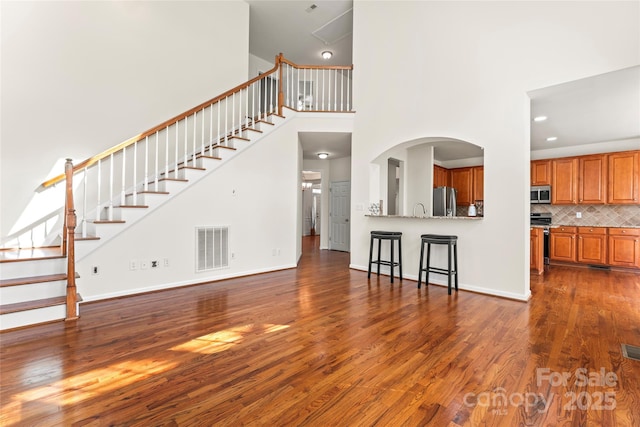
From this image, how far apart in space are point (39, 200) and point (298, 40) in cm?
639

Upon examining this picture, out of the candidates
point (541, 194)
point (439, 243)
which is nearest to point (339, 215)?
point (439, 243)

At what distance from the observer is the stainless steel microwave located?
263 inches

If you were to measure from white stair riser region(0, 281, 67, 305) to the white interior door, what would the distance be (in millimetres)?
6166

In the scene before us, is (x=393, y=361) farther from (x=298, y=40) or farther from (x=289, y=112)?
(x=298, y=40)

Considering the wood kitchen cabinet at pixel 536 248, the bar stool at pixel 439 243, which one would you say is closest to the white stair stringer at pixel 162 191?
the bar stool at pixel 439 243

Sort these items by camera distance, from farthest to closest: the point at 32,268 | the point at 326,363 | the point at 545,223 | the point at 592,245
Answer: the point at 545,223, the point at 592,245, the point at 32,268, the point at 326,363

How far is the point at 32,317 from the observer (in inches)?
109

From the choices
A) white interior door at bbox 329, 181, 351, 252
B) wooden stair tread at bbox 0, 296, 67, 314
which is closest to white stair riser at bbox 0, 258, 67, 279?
wooden stair tread at bbox 0, 296, 67, 314

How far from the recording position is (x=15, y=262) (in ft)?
9.81

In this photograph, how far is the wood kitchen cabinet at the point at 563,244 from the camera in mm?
6285

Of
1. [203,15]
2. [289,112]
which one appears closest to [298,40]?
[203,15]

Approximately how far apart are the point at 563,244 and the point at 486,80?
15.2ft

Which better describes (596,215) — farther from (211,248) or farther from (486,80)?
(211,248)

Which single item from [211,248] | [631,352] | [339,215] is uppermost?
[339,215]
